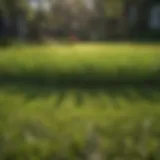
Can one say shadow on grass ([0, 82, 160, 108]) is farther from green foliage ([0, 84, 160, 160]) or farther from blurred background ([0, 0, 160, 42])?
blurred background ([0, 0, 160, 42])

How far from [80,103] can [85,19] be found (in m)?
0.19

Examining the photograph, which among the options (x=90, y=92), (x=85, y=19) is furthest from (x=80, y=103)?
(x=85, y=19)

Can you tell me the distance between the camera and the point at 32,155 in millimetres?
955

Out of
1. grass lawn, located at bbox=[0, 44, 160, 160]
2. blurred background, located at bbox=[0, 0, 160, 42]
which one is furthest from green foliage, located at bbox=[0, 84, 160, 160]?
blurred background, located at bbox=[0, 0, 160, 42]

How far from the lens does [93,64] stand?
1.01 meters

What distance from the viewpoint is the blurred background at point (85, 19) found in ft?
3.29

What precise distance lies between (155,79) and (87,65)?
0.15 metres

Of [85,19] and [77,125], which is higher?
[85,19]

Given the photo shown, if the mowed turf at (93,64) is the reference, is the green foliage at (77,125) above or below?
below

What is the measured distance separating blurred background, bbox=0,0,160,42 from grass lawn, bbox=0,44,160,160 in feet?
0.09

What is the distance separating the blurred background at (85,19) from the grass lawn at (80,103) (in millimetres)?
28

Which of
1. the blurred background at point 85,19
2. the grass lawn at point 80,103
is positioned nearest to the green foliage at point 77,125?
the grass lawn at point 80,103

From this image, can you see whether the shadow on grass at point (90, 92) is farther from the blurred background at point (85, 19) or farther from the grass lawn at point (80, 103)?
the blurred background at point (85, 19)

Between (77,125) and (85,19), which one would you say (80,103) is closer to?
(77,125)
